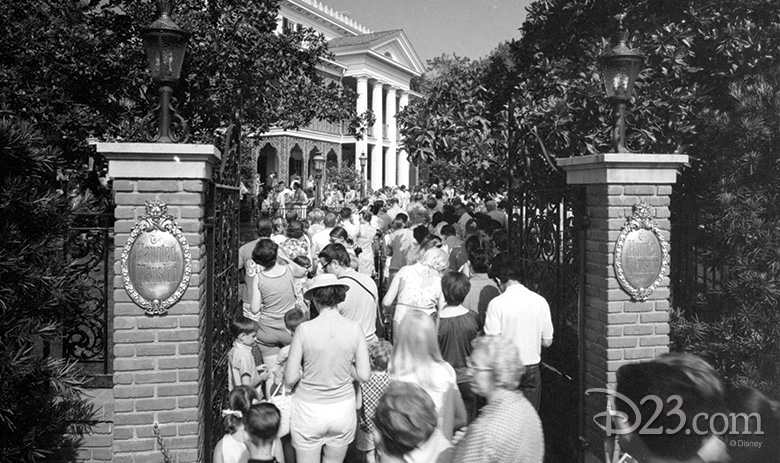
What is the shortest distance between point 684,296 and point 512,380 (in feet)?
13.0

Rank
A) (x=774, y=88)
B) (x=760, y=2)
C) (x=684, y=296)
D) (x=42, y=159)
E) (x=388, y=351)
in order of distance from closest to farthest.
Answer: (x=42, y=159), (x=388, y=351), (x=774, y=88), (x=684, y=296), (x=760, y=2)

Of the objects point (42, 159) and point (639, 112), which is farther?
point (639, 112)

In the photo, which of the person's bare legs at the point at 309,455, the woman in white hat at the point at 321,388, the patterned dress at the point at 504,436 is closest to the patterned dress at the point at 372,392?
the woman in white hat at the point at 321,388

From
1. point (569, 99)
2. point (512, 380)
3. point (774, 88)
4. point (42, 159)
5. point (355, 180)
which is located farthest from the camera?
point (355, 180)

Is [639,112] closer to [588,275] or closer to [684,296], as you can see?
[684,296]

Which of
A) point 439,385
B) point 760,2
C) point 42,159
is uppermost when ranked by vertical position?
point 760,2

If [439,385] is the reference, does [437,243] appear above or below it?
above

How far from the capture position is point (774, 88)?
5.89 meters

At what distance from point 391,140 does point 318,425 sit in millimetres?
56966

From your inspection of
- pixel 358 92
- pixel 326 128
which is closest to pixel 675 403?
pixel 358 92

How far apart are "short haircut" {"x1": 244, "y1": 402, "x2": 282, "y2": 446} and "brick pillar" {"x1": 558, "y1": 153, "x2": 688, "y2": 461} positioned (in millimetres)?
2443

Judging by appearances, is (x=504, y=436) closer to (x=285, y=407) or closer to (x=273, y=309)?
(x=285, y=407)

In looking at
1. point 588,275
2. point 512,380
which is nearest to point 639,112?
point 588,275

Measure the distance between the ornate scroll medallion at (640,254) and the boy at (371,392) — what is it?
1.81m
